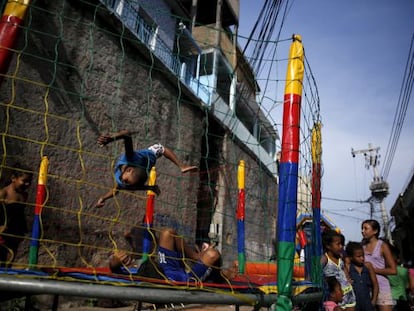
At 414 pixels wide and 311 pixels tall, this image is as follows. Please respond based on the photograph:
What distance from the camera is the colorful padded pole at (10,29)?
6.70 ft

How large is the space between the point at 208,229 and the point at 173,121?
13.6 feet

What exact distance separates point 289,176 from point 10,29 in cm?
201

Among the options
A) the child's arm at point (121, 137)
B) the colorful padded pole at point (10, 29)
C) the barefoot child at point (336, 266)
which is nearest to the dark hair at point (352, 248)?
the barefoot child at point (336, 266)

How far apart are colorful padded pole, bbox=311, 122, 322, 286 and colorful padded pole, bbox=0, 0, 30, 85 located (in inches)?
109

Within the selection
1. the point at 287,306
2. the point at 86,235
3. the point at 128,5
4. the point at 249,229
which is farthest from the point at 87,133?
the point at 249,229

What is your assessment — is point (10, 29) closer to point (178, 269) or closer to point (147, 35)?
point (178, 269)

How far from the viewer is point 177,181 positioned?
8844 mm

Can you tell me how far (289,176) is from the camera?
1975mm

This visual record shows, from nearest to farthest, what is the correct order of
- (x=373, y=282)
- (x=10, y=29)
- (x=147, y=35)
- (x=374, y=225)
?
(x=10, y=29) < (x=373, y=282) < (x=374, y=225) < (x=147, y=35)

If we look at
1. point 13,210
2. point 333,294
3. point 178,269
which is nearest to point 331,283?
point 333,294

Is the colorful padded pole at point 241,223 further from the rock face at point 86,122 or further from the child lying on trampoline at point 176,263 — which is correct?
the child lying on trampoline at point 176,263

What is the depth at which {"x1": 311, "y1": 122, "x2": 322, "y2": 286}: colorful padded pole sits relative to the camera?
9.67 ft

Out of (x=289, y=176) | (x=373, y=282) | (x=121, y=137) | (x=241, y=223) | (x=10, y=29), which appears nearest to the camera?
(x=289, y=176)

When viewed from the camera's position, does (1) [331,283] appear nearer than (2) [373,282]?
Yes
